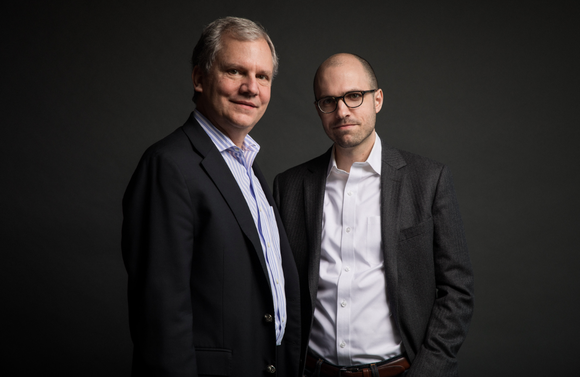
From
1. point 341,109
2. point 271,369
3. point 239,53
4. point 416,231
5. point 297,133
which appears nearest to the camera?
point 271,369

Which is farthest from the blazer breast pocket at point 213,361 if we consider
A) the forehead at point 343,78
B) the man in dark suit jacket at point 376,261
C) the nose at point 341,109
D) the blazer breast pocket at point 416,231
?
the forehead at point 343,78

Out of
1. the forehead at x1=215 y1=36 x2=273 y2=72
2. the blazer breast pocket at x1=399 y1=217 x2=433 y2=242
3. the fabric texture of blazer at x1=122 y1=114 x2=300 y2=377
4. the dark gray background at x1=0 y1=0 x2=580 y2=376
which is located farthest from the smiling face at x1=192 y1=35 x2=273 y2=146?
the dark gray background at x1=0 y1=0 x2=580 y2=376

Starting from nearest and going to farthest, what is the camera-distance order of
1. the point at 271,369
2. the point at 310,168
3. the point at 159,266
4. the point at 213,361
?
the point at 159,266, the point at 213,361, the point at 271,369, the point at 310,168

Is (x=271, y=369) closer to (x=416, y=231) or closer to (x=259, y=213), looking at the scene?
(x=259, y=213)

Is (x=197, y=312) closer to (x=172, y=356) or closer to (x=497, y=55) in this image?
(x=172, y=356)

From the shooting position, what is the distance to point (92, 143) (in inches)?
143

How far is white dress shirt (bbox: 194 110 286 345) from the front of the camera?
189 cm

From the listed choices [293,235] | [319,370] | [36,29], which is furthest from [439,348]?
[36,29]

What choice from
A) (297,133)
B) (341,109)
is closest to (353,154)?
(341,109)

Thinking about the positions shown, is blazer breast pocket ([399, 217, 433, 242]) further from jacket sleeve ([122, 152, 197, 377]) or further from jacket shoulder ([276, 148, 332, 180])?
jacket sleeve ([122, 152, 197, 377])

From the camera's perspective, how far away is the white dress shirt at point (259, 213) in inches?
74.5

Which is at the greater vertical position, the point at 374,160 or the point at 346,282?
the point at 374,160

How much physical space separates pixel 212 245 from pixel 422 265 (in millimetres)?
982

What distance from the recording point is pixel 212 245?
1667 millimetres
